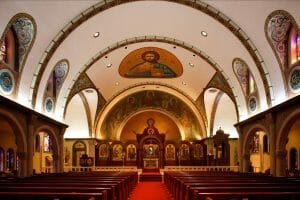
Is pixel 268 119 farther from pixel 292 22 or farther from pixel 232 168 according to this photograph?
pixel 232 168

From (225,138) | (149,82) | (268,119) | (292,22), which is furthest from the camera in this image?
(149,82)

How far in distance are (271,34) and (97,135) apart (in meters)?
21.3

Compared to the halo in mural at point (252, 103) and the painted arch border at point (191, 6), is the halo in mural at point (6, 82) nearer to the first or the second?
the painted arch border at point (191, 6)

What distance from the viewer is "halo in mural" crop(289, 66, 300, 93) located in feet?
56.8

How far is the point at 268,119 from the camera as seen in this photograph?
20.2m

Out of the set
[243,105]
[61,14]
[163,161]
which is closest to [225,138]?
[243,105]

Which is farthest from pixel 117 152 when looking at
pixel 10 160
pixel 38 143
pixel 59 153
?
pixel 59 153

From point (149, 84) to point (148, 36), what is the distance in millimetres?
9975

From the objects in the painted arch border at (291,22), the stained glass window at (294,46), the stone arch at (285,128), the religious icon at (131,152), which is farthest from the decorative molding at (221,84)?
the religious icon at (131,152)

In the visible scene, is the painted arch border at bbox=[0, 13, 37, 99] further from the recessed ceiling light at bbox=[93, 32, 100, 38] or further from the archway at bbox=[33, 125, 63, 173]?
the archway at bbox=[33, 125, 63, 173]

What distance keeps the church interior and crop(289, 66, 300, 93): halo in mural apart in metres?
0.04

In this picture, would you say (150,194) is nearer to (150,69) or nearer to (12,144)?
(12,144)

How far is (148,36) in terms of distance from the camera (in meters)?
24.9

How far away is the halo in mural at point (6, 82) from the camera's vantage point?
1709cm
